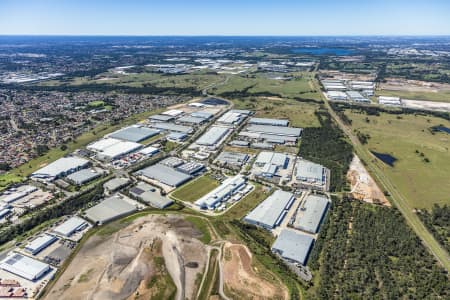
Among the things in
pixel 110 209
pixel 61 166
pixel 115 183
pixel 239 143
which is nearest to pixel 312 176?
pixel 239 143

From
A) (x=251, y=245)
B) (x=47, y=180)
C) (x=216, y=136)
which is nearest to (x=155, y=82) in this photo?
(x=216, y=136)

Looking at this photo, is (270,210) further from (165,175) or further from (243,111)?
(243,111)

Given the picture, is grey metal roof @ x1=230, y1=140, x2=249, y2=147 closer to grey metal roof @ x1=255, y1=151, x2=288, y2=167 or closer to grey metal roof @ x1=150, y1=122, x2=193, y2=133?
grey metal roof @ x1=255, y1=151, x2=288, y2=167

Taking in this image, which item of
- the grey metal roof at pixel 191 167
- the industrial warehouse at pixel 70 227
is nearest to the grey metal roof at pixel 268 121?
the grey metal roof at pixel 191 167

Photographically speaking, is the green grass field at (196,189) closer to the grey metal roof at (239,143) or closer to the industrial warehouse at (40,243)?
the grey metal roof at (239,143)

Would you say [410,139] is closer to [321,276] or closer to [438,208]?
[438,208]

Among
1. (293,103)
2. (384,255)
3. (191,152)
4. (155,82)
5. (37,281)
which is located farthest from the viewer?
(155,82)
